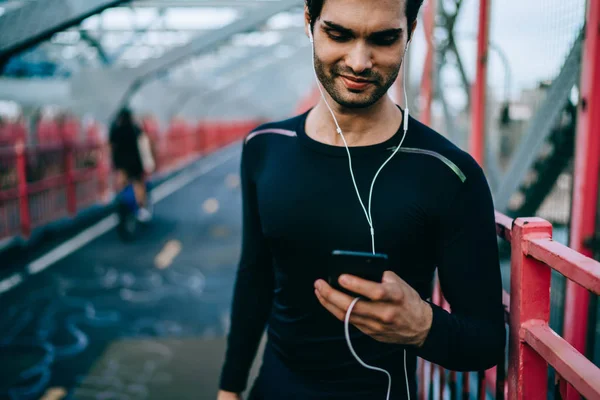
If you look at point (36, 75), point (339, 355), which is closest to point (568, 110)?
point (339, 355)

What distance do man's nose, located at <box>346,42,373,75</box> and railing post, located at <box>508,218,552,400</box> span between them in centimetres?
59

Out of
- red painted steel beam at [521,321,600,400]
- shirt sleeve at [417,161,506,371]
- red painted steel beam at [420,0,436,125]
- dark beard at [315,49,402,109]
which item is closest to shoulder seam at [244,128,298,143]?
dark beard at [315,49,402,109]

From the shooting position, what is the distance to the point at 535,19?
3.68m

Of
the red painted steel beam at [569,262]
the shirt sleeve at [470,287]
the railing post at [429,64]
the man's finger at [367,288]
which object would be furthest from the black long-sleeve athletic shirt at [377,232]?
the railing post at [429,64]

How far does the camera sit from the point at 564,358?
1.28m

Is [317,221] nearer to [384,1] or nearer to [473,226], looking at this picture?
[473,226]

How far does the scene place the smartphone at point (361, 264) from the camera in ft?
4.15

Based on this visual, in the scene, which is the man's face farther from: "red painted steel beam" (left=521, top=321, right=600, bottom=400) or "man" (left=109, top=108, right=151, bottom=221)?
"man" (left=109, top=108, right=151, bottom=221)

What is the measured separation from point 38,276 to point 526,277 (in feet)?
21.8

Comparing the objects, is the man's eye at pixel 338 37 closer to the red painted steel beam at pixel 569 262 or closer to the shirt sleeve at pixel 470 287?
the shirt sleeve at pixel 470 287

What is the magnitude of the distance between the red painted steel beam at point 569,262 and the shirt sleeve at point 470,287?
99mm

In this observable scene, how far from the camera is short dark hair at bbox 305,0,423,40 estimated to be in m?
1.57

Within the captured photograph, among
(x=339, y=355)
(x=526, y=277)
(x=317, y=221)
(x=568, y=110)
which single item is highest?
(x=568, y=110)

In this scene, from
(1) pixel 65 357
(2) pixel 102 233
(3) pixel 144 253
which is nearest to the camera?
(1) pixel 65 357
